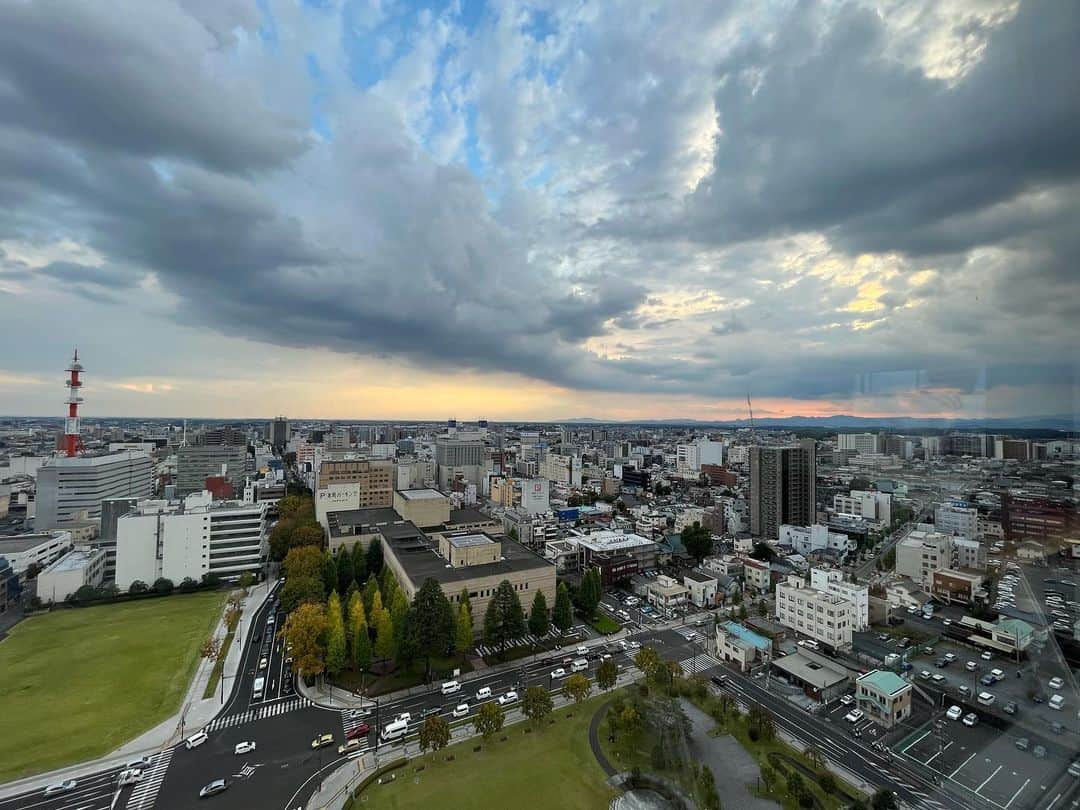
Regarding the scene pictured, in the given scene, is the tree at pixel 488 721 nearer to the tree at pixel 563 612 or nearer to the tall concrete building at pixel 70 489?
the tree at pixel 563 612

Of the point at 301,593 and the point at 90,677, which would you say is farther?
the point at 301,593

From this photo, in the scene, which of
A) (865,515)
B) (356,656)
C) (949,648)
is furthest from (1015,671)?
(865,515)

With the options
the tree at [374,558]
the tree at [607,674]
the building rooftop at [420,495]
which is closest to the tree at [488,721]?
the tree at [607,674]

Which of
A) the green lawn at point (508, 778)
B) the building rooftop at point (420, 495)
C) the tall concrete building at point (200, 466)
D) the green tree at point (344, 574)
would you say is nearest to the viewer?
the green lawn at point (508, 778)

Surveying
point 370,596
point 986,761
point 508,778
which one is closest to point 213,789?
point 508,778

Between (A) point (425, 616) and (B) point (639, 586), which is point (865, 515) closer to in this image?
(B) point (639, 586)

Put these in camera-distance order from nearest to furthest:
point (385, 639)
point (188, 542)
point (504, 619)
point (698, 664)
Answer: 1. point (385, 639)
2. point (698, 664)
3. point (504, 619)
4. point (188, 542)

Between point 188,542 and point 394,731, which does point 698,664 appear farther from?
point 188,542
